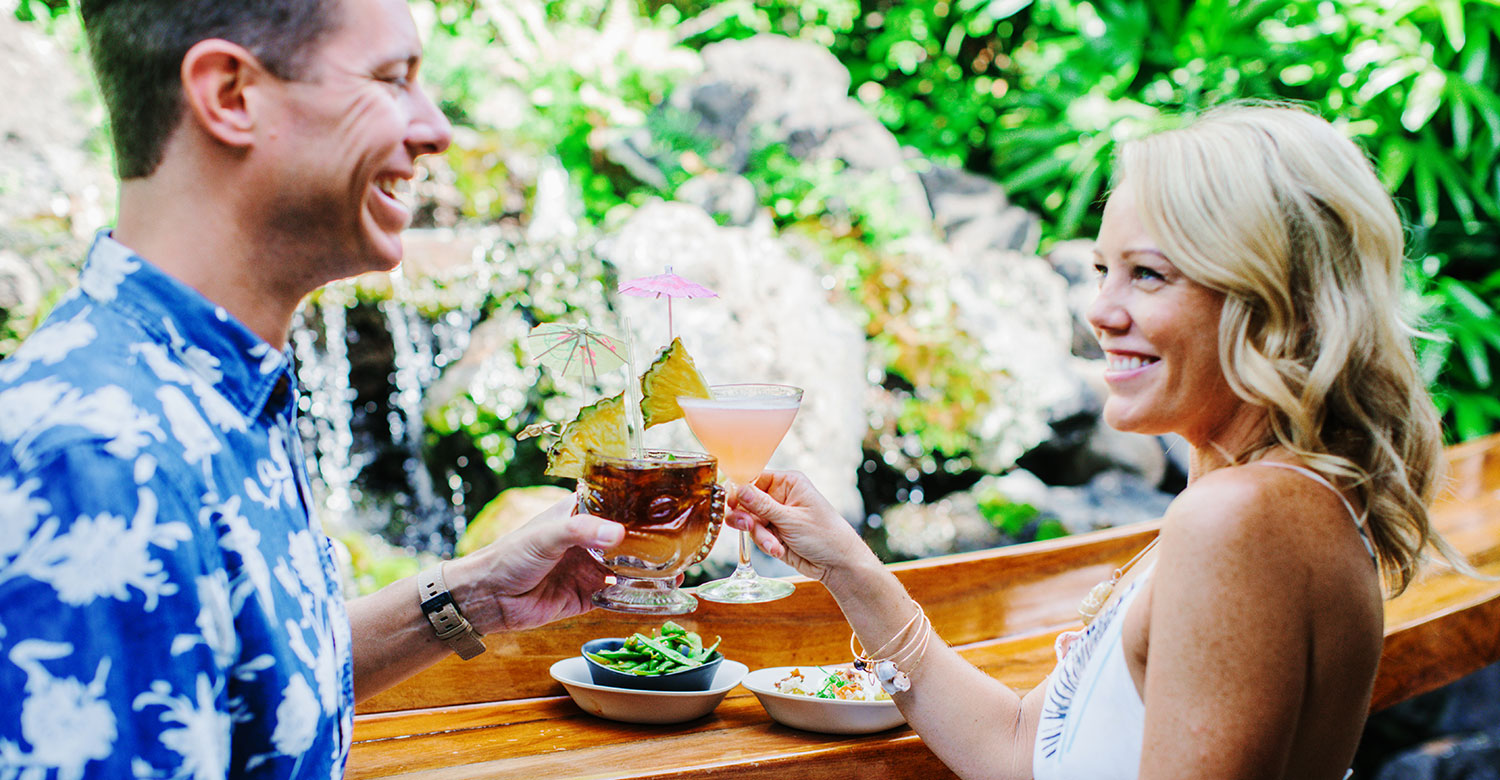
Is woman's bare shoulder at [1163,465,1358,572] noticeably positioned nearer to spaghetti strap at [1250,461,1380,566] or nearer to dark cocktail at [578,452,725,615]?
spaghetti strap at [1250,461,1380,566]

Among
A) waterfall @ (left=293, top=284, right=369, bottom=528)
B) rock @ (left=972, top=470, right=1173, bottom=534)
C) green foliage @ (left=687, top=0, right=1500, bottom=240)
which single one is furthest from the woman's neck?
green foliage @ (left=687, top=0, right=1500, bottom=240)

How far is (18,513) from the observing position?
0.89 m

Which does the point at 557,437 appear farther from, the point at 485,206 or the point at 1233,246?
the point at 485,206

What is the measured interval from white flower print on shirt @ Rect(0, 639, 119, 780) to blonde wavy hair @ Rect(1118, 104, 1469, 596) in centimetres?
139

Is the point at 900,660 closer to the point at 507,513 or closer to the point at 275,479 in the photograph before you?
the point at 275,479

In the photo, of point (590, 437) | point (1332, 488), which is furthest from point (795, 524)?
point (1332, 488)

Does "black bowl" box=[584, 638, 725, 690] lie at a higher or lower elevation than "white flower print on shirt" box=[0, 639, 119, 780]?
lower

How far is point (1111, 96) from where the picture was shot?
9.38 m

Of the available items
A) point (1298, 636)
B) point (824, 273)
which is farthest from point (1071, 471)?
point (1298, 636)

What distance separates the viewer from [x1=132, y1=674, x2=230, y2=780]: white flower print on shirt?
0.90 meters

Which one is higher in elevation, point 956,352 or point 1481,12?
point 1481,12

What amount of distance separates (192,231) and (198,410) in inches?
7.9

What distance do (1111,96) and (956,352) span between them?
3.78m

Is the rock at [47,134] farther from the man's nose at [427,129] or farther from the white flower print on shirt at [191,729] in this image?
the white flower print on shirt at [191,729]
